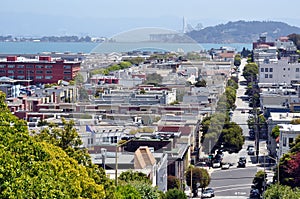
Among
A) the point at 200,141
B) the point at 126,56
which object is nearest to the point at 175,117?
the point at 200,141

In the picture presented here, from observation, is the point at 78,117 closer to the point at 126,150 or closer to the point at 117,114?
the point at 117,114

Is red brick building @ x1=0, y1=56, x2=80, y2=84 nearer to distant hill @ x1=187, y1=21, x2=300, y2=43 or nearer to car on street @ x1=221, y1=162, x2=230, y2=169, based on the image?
car on street @ x1=221, y1=162, x2=230, y2=169

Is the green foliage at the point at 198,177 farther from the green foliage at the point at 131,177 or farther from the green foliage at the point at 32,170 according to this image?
the green foliage at the point at 32,170

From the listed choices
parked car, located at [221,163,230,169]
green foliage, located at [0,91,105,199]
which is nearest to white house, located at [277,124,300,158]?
parked car, located at [221,163,230,169]

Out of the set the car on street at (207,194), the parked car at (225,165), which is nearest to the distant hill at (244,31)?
the parked car at (225,165)

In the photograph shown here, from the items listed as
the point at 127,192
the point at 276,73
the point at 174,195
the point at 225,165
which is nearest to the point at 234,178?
the point at 225,165
